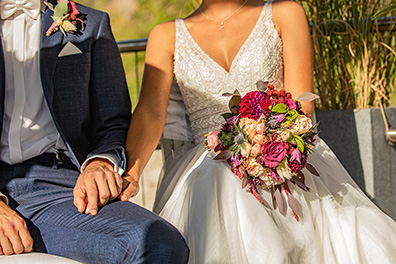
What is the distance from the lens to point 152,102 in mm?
2428

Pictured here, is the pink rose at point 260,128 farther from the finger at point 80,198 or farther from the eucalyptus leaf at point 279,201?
the finger at point 80,198

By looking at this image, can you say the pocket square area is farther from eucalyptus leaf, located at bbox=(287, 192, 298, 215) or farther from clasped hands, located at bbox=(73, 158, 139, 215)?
eucalyptus leaf, located at bbox=(287, 192, 298, 215)

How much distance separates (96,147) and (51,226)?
42cm

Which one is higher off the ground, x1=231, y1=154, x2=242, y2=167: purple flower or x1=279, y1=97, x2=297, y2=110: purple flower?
x1=279, y1=97, x2=297, y2=110: purple flower

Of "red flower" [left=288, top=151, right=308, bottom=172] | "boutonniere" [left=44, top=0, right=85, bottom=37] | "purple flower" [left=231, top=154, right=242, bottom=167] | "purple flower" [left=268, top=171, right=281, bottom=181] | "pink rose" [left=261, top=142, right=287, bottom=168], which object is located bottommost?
"purple flower" [left=268, top=171, right=281, bottom=181]

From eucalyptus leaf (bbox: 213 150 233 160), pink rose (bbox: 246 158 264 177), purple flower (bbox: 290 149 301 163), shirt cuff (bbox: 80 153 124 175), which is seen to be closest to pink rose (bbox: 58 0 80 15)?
shirt cuff (bbox: 80 153 124 175)

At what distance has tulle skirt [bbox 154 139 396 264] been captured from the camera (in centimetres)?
168

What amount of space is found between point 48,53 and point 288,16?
1.19 meters

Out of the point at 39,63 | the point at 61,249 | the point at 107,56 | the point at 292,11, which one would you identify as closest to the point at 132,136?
the point at 107,56

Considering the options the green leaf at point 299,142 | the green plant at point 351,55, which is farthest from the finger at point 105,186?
the green plant at point 351,55

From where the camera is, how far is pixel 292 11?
241 cm

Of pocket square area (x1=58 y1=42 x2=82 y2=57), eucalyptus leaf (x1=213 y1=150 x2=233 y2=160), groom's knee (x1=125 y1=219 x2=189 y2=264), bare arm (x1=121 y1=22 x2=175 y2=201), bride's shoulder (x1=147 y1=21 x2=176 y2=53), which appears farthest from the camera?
bride's shoulder (x1=147 y1=21 x2=176 y2=53)

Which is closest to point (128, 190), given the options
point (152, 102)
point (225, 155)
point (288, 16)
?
point (225, 155)

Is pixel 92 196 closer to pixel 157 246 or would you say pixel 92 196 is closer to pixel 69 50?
pixel 157 246
